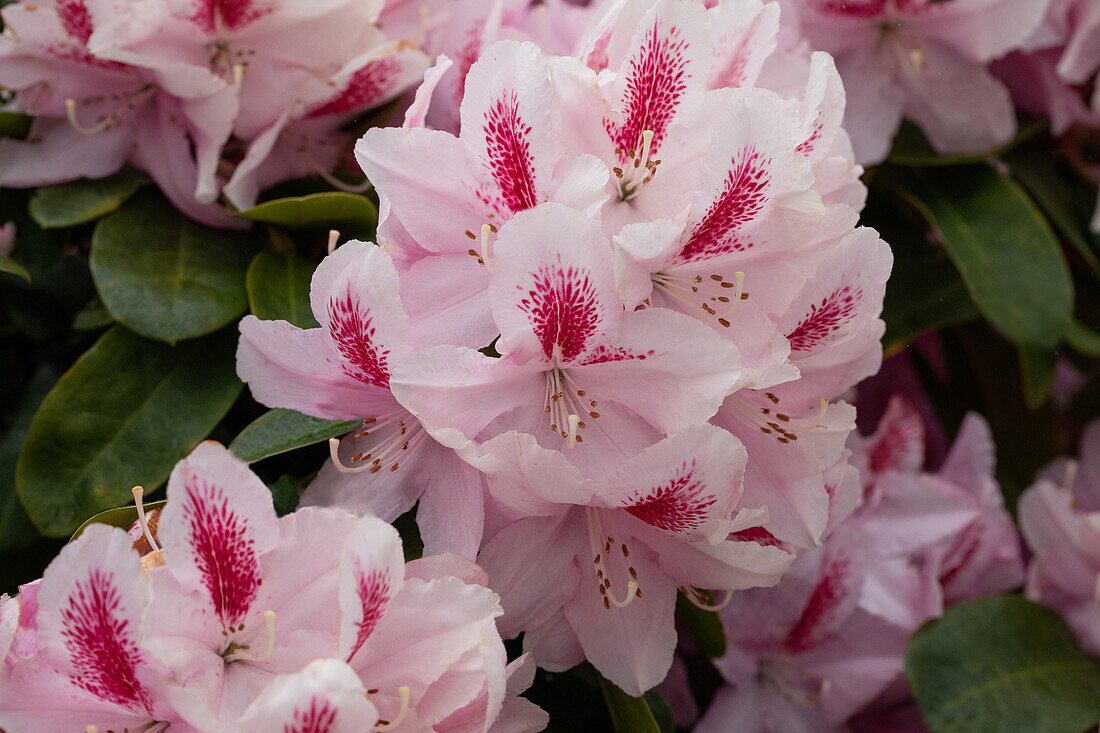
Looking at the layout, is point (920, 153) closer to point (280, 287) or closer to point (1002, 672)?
point (1002, 672)

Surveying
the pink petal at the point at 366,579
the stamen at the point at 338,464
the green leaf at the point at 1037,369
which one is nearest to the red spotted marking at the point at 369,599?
the pink petal at the point at 366,579

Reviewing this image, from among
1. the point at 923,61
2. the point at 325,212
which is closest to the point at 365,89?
the point at 325,212

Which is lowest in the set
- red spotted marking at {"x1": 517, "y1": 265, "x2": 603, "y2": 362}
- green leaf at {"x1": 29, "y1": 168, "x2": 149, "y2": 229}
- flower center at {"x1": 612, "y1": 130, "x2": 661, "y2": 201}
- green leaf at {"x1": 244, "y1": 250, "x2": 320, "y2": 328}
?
green leaf at {"x1": 244, "y1": 250, "x2": 320, "y2": 328}

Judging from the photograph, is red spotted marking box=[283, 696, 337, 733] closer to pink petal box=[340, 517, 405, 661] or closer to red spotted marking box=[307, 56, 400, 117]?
pink petal box=[340, 517, 405, 661]

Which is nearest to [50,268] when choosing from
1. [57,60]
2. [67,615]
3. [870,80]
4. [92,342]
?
[92,342]

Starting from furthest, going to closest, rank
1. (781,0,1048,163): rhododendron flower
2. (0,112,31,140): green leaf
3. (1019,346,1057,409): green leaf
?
(1019,346,1057,409): green leaf
(781,0,1048,163): rhododendron flower
(0,112,31,140): green leaf

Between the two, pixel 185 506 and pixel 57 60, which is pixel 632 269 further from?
pixel 57 60

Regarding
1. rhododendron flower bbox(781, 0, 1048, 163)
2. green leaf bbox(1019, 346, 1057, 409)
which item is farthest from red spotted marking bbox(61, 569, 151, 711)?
green leaf bbox(1019, 346, 1057, 409)
